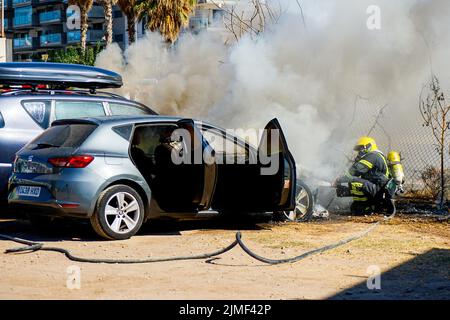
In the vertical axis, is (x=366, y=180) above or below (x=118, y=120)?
below

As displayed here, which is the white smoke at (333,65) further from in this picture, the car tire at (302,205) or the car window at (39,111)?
the car window at (39,111)

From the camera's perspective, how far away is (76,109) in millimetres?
10922

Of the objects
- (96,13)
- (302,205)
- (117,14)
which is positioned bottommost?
(302,205)

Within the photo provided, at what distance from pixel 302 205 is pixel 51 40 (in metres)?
71.0

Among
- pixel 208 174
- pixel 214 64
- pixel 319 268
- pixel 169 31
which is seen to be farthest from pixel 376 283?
pixel 169 31

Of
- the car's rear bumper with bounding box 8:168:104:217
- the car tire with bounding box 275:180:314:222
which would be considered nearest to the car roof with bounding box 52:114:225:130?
the car's rear bumper with bounding box 8:168:104:217

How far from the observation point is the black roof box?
36.5 ft

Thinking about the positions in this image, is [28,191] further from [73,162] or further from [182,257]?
[182,257]

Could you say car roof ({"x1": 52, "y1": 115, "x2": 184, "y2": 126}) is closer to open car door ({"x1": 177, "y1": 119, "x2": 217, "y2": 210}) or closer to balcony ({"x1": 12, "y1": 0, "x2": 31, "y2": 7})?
open car door ({"x1": 177, "y1": 119, "x2": 217, "y2": 210})

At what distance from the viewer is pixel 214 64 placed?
25547mm

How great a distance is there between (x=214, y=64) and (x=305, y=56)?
8493 mm

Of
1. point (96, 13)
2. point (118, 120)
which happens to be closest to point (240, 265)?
point (118, 120)

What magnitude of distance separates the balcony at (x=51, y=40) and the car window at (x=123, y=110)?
6844 cm

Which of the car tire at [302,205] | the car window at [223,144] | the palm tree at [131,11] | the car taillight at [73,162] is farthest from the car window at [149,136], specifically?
the palm tree at [131,11]
